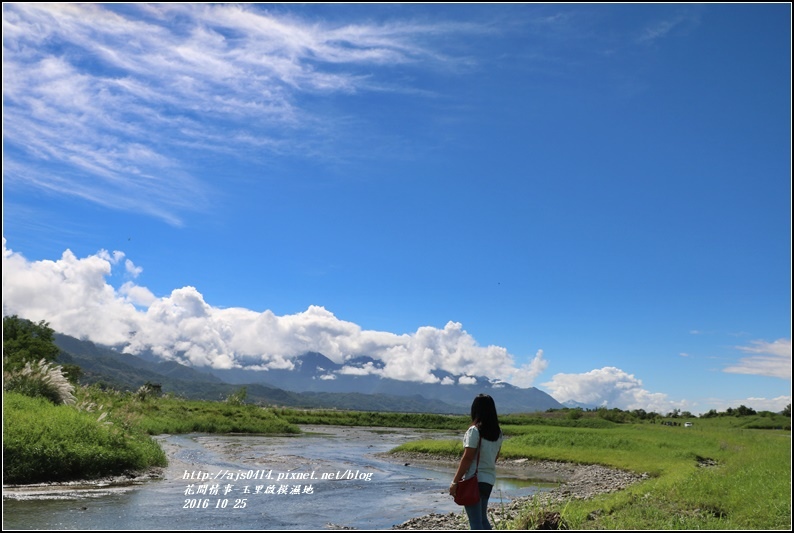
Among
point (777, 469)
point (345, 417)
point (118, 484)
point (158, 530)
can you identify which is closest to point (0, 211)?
point (158, 530)

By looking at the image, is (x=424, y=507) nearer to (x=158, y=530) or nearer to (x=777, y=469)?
→ (x=158, y=530)

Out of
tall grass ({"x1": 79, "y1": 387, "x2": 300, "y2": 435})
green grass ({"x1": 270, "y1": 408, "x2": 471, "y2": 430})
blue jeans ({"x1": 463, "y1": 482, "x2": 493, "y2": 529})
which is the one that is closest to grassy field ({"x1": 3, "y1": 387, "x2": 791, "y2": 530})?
blue jeans ({"x1": 463, "y1": 482, "x2": 493, "y2": 529})

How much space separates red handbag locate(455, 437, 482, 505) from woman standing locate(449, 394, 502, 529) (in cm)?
6

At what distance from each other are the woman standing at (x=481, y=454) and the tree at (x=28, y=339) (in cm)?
5176

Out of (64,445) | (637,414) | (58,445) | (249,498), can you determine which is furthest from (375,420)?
(58,445)

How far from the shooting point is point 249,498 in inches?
891

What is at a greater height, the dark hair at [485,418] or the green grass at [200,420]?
the dark hair at [485,418]

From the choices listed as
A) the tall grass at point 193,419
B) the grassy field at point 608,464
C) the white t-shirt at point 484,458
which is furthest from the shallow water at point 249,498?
the tall grass at point 193,419

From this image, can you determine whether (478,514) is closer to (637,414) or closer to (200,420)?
(200,420)

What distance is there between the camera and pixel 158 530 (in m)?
15.8

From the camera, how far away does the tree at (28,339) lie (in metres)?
54.6

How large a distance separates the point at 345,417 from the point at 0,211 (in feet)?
386

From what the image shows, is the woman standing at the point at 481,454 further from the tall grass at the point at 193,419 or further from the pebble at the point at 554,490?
the tall grass at the point at 193,419

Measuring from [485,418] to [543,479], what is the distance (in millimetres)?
26702
